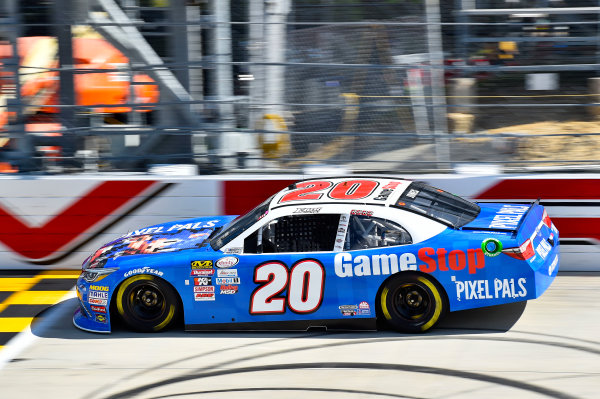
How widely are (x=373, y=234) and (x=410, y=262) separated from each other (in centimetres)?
40

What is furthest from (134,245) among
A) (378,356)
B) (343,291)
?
(378,356)

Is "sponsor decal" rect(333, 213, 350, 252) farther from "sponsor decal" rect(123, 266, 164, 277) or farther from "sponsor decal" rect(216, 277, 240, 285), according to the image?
"sponsor decal" rect(123, 266, 164, 277)

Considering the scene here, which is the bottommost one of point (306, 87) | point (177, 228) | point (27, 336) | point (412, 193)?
point (27, 336)

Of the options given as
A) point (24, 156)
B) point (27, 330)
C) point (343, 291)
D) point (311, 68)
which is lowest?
point (27, 330)

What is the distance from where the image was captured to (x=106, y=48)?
35.2 feet

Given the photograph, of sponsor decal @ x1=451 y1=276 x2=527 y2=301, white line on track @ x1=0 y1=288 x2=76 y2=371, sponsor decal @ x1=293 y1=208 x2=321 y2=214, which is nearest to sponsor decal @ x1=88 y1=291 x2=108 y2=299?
white line on track @ x1=0 y1=288 x2=76 y2=371

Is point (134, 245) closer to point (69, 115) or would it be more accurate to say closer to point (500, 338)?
point (69, 115)

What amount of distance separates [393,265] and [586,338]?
1673mm

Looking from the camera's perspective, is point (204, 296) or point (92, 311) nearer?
point (204, 296)

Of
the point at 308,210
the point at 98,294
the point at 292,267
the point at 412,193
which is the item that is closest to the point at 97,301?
the point at 98,294

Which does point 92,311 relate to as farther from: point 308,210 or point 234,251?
point 308,210

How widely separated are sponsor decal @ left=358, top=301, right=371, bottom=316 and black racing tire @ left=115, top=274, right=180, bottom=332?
5.24 feet

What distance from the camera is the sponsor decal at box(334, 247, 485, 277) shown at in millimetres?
6266

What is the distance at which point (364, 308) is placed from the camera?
641 cm
